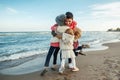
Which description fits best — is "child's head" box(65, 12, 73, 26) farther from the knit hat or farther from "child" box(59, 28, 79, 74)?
"child" box(59, 28, 79, 74)

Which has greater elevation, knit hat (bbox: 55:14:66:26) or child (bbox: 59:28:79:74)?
knit hat (bbox: 55:14:66:26)

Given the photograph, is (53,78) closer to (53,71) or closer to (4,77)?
(53,71)

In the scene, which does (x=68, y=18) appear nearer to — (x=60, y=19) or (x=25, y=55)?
(x=60, y=19)

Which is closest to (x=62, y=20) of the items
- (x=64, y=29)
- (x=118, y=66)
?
(x=64, y=29)

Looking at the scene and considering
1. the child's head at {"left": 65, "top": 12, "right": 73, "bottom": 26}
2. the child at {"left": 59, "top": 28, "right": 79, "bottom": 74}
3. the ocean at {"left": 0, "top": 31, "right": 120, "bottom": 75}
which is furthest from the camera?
the ocean at {"left": 0, "top": 31, "right": 120, "bottom": 75}

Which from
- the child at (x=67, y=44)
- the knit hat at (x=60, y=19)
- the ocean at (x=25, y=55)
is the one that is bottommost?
the ocean at (x=25, y=55)

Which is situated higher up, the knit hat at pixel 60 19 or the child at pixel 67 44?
the knit hat at pixel 60 19

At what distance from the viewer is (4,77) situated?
575 cm

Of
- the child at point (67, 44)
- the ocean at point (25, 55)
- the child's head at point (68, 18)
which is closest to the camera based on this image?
the child at point (67, 44)

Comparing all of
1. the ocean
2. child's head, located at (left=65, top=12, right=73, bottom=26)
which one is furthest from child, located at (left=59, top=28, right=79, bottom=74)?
the ocean

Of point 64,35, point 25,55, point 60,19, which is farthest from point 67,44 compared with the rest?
point 25,55

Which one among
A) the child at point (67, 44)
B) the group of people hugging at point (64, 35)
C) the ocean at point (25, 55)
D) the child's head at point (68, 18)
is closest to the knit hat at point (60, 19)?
the group of people hugging at point (64, 35)

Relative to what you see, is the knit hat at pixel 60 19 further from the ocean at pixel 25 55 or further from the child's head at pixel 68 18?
the ocean at pixel 25 55

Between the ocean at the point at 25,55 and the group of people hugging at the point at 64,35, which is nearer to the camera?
the group of people hugging at the point at 64,35
